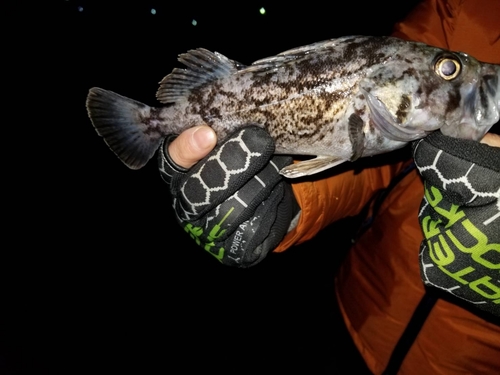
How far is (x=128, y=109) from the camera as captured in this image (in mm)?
2023

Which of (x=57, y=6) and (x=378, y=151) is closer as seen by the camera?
(x=378, y=151)

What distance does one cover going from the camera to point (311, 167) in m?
1.88

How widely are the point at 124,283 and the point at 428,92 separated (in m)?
5.51

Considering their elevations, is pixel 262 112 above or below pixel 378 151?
above

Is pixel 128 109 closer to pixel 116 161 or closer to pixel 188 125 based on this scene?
pixel 188 125

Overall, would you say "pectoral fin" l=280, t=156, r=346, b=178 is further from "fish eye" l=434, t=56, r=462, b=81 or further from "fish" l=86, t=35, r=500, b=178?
"fish eye" l=434, t=56, r=462, b=81

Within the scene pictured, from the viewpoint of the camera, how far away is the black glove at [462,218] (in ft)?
5.13

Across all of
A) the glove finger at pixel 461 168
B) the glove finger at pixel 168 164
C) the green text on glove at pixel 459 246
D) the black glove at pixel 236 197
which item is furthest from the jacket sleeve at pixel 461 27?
the glove finger at pixel 168 164

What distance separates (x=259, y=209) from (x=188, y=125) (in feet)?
2.32

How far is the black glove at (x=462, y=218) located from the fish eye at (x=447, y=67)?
30cm

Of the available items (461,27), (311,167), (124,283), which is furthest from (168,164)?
(124,283)

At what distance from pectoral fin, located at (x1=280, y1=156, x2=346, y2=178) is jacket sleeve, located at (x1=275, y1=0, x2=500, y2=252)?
0.51 m

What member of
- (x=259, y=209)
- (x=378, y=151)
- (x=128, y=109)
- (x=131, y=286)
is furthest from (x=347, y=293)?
(x=131, y=286)

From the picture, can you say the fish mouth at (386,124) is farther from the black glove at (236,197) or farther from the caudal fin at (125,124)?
the caudal fin at (125,124)
